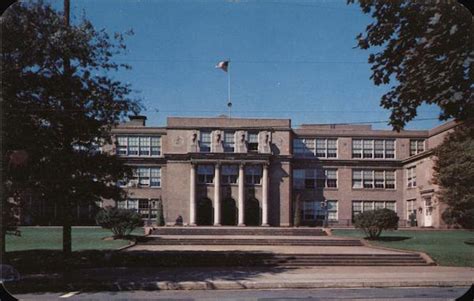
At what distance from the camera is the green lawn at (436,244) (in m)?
21.6

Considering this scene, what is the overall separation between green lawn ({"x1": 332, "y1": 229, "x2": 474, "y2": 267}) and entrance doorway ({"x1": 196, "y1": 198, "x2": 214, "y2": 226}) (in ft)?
47.7

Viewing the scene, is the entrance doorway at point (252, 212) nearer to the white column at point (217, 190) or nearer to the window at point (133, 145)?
the white column at point (217, 190)

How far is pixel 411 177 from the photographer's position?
4897 centimetres

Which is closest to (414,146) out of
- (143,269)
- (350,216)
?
(350,216)

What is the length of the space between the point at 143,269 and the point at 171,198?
28598mm

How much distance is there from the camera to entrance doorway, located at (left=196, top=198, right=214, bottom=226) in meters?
48.5

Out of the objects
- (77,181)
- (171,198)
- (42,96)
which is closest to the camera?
(42,96)

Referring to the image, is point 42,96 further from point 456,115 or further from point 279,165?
point 279,165

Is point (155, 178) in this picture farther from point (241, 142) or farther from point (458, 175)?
point (458, 175)

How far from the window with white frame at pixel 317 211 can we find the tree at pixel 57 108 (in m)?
33.5

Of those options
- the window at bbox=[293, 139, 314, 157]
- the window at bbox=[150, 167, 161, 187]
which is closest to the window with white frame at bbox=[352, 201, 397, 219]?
the window at bbox=[293, 139, 314, 157]

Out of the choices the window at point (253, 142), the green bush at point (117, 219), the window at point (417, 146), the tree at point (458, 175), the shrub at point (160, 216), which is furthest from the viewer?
the window at point (417, 146)

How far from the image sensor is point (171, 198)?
47906 mm

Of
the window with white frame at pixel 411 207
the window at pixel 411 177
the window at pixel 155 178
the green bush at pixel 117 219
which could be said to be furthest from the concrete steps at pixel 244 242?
the window at pixel 411 177
